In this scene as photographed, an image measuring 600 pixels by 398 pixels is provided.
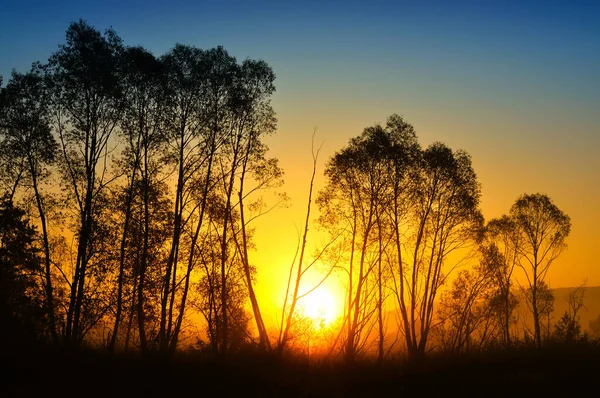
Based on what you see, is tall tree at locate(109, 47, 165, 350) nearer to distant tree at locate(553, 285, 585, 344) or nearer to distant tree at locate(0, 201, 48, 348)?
distant tree at locate(0, 201, 48, 348)

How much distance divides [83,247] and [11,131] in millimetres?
8848

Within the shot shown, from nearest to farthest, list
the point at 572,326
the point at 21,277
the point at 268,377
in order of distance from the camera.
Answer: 1. the point at 268,377
2. the point at 21,277
3. the point at 572,326

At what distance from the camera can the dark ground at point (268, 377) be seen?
23.2m

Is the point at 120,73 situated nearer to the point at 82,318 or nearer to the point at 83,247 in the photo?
the point at 83,247

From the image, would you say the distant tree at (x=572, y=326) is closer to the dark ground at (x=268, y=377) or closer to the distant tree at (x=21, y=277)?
the dark ground at (x=268, y=377)

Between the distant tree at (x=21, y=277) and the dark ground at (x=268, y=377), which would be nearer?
the dark ground at (x=268, y=377)

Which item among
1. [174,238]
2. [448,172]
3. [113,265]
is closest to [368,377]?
[174,238]

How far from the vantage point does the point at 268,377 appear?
26656 millimetres

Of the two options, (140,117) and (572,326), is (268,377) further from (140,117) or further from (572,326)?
(572,326)

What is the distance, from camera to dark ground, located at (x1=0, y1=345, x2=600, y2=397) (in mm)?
23250

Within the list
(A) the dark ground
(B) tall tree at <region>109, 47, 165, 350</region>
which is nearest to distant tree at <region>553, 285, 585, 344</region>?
(A) the dark ground

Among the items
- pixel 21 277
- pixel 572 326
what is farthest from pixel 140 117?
pixel 572 326

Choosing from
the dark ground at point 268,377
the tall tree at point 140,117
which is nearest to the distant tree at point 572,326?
the dark ground at point 268,377

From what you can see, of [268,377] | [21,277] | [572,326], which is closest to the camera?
[268,377]
